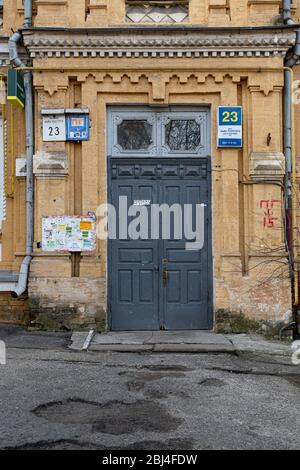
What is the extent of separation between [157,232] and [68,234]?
1.53m

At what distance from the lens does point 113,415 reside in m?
5.11

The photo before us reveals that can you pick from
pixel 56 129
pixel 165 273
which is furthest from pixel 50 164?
pixel 165 273

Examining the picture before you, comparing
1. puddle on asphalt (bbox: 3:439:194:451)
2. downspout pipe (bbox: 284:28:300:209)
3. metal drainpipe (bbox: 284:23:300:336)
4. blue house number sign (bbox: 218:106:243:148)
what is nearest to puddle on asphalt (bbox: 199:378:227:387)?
puddle on asphalt (bbox: 3:439:194:451)

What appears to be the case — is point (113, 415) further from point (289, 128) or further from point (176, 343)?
point (289, 128)

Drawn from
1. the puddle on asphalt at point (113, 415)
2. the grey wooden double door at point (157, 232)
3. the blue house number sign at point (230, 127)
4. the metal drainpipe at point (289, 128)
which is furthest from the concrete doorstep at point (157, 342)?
the blue house number sign at point (230, 127)

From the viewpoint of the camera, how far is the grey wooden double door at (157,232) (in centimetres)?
905

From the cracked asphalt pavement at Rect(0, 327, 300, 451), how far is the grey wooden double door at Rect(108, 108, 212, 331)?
149 centimetres

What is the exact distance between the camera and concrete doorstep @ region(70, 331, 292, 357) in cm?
775

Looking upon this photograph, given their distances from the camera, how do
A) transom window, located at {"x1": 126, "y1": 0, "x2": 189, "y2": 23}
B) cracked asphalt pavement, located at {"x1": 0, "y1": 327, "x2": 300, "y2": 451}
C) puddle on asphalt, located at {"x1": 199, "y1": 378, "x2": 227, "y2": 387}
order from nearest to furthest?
cracked asphalt pavement, located at {"x1": 0, "y1": 327, "x2": 300, "y2": 451}
puddle on asphalt, located at {"x1": 199, "y1": 378, "x2": 227, "y2": 387}
transom window, located at {"x1": 126, "y1": 0, "x2": 189, "y2": 23}

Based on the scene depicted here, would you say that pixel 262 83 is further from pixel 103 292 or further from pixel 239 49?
pixel 103 292

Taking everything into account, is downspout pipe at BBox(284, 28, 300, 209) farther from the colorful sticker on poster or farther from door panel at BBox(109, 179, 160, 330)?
the colorful sticker on poster

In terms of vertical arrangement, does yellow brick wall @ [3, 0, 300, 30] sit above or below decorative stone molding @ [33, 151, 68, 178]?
above

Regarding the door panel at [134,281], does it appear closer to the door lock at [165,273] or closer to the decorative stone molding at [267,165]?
the door lock at [165,273]
